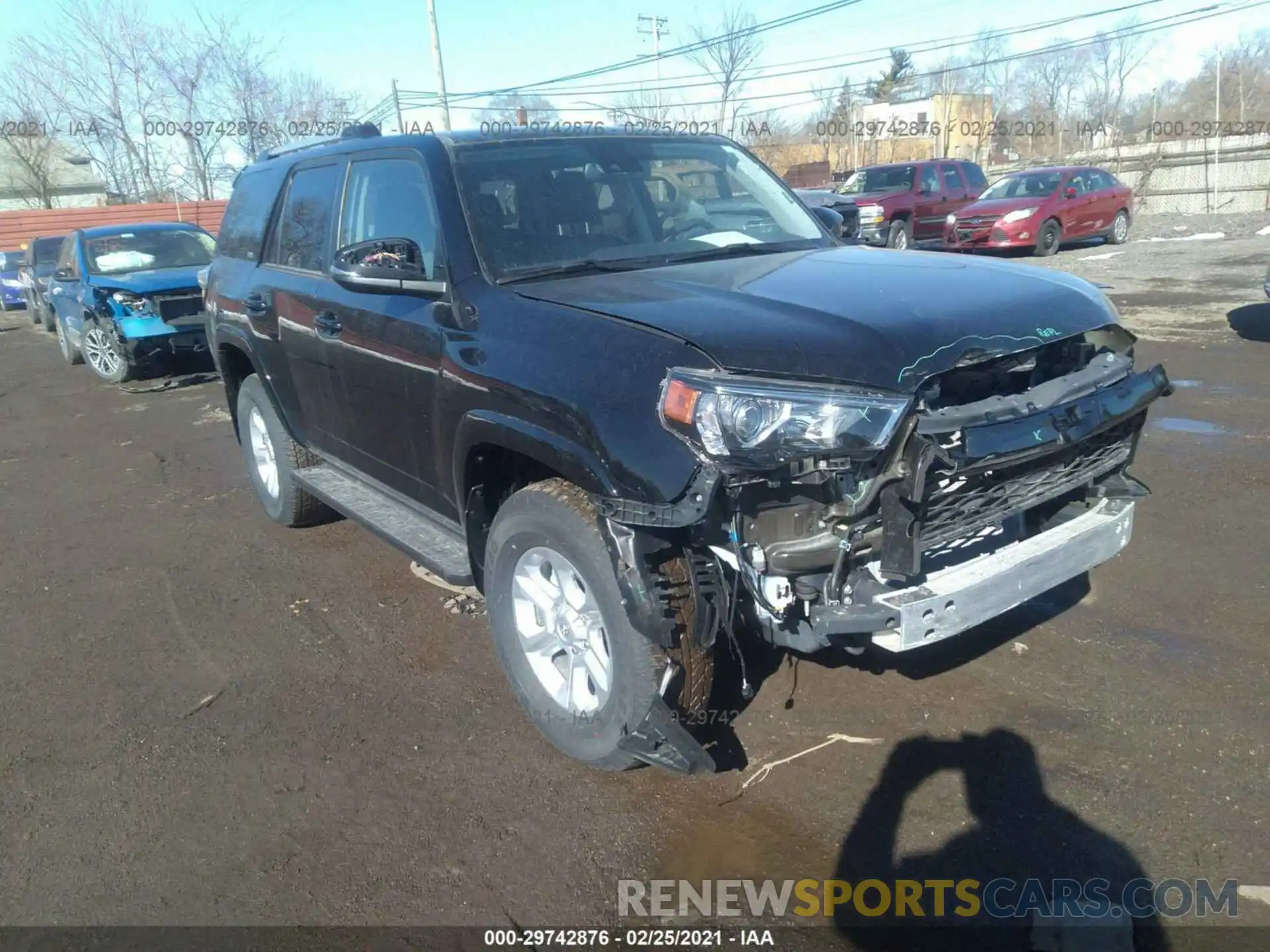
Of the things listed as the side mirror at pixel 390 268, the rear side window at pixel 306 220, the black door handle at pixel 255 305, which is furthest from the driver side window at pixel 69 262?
the side mirror at pixel 390 268

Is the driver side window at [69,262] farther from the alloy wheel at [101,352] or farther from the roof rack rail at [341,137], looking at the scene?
the roof rack rail at [341,137]

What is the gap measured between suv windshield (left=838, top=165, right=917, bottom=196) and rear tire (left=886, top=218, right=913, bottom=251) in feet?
2.21

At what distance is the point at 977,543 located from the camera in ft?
10.4

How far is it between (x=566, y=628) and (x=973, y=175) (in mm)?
20784

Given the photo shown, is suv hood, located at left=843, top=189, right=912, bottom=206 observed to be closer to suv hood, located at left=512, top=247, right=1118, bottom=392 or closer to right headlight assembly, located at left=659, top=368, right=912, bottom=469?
suv hood, located at left=512, top=247, right=1118, bottom=392

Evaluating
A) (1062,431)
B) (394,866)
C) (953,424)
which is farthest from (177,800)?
(1062,431)

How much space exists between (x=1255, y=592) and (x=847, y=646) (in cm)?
236

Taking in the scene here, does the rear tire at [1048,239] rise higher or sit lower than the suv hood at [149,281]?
lower

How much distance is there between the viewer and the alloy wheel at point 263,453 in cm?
562

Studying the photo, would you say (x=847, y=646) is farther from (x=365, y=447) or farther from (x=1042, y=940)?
(x=365, y=447)

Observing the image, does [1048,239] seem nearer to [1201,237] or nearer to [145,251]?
[1201,237]

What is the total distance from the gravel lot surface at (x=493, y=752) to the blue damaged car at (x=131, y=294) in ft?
19.2

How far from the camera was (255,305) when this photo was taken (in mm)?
5047

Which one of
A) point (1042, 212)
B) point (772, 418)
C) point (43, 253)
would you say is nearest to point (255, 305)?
point (772, 418)
